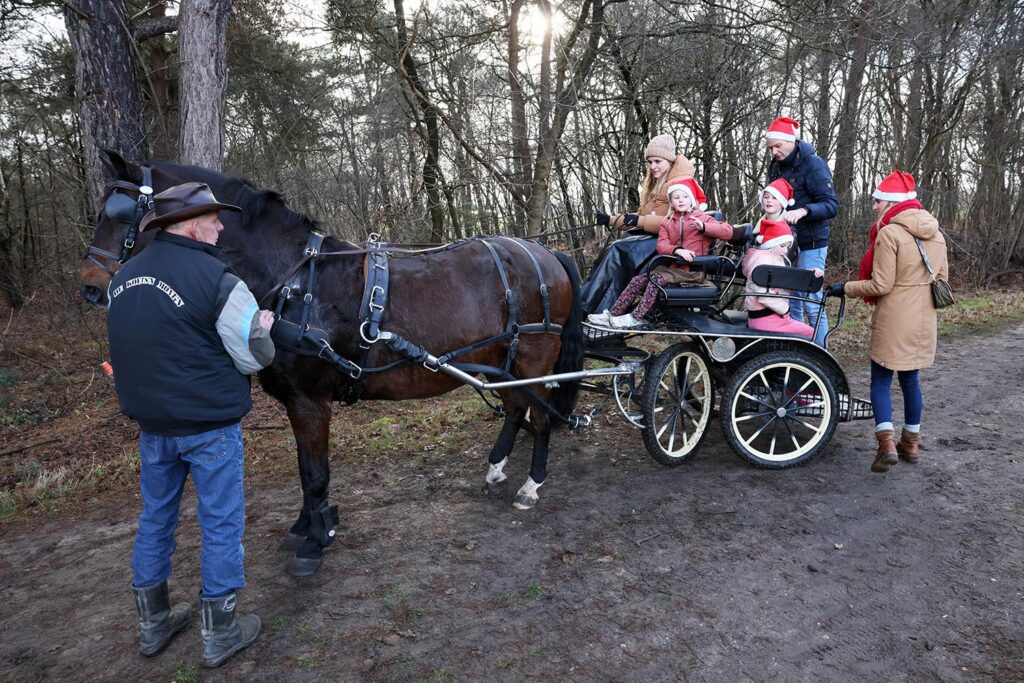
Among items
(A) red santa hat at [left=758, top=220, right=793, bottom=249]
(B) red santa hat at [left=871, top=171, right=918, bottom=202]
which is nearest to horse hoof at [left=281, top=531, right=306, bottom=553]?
(A) red santa hat at [left=758, top=220, right=793, bottom=249]

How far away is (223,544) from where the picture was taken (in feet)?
8.86

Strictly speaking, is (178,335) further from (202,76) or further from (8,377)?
(8,377)

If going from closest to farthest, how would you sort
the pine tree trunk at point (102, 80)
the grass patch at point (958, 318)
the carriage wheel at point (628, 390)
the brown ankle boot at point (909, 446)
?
the carriage wheel at point (628, 390)
the brown ankle boot at point (909, 446)
the pine tree trunk at point (102, 80)
the grass patch at point (958, 318)

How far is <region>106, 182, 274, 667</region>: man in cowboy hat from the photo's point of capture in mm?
2453

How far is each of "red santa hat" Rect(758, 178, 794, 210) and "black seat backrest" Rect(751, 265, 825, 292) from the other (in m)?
0.50

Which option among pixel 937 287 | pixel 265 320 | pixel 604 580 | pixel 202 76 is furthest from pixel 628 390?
pixel 202 76

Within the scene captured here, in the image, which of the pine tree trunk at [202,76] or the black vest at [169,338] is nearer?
the black vest at [169,338]

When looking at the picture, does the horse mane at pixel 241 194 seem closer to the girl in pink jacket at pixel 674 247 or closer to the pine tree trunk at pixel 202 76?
the girl in pink jacket at pixel 674 247

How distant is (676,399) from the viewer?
459 cm

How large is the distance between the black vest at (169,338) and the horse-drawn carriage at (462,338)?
0.49 m

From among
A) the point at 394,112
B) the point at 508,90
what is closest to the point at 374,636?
the point at 508,90

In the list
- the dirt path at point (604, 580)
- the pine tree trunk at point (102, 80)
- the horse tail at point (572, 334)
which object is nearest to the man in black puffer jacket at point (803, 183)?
the dirt path at point (604, 580)

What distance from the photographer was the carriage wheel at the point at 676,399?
14.1 ft

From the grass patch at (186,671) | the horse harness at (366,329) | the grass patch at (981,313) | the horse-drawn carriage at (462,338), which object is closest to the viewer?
the grass patch at (186,671)
